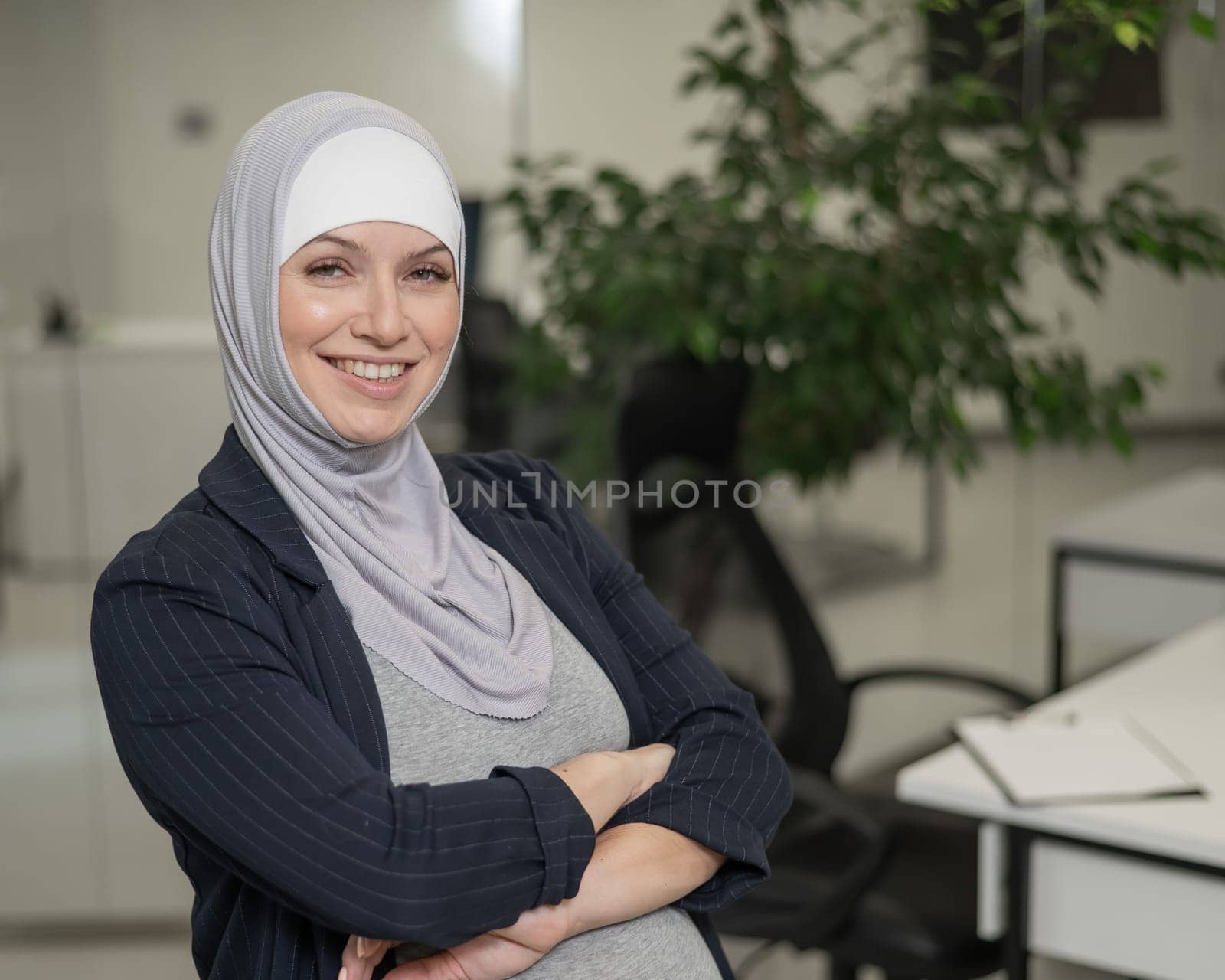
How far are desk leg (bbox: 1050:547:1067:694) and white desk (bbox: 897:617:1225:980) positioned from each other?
3.44ft

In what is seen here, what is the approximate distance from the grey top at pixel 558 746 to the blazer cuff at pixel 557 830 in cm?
6

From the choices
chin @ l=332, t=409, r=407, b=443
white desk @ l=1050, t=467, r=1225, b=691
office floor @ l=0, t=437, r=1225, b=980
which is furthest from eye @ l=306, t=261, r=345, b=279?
white desk @ l=1050, t=467, r=1225, b=691

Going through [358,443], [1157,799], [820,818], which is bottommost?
[820,818]

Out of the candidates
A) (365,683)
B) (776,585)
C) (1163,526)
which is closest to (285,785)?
(365,683)

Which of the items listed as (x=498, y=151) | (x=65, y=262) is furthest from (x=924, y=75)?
(x=65, y=262)

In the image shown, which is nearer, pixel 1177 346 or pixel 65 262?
pixel 65 262

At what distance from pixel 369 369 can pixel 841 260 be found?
58.2 inches

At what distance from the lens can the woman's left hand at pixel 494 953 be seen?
110 centimetres

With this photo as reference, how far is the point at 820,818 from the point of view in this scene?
227 centimetres

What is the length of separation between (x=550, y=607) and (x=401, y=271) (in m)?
0.36

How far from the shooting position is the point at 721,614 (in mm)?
2293

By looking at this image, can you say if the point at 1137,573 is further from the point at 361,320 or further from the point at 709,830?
the point at 361,320

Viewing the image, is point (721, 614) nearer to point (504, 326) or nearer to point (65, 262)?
point (504, 326)

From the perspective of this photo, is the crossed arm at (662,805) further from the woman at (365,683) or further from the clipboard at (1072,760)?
the clipboard at (1072,760)
